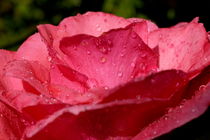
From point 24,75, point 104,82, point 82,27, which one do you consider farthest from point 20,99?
point 82,27

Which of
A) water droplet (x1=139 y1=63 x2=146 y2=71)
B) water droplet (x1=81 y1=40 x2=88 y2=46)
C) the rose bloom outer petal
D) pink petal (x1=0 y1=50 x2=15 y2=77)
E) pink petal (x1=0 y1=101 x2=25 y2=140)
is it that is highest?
water droplet (x1=81 y1=40 x2=88 y2=46)

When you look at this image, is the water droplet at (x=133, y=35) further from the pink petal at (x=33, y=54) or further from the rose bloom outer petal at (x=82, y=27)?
the pink petal at (x=33, y=54)

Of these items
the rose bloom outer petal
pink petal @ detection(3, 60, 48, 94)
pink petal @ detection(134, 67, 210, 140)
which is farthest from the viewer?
the rose bloom outer petal

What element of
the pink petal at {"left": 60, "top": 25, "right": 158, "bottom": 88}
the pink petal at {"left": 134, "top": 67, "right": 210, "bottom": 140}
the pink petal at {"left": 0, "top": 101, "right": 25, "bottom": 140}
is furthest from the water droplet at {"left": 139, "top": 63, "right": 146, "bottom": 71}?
the pink petal at {"left": 0, "top": 101, "right": 25, "bottom": 140}

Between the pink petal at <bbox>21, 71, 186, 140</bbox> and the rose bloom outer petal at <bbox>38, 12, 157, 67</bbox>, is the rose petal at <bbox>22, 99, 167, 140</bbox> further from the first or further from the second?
the rose bloom outer petal at <bbox>38, 12, 157, 67</bbox>

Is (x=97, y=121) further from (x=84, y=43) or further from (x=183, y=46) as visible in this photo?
(x=183, y=46)

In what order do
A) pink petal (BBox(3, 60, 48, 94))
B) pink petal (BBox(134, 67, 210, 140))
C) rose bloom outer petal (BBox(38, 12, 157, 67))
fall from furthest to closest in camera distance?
rose bloom outer petal (BBox(38, 12, 157, 67)) < pink petal (BBox(3, 60, 48, 94)) < pink petal (BBox(134, 67, 210, 140))

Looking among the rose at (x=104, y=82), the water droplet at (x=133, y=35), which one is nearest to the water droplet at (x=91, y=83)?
the rose at (x=104, y=82)
